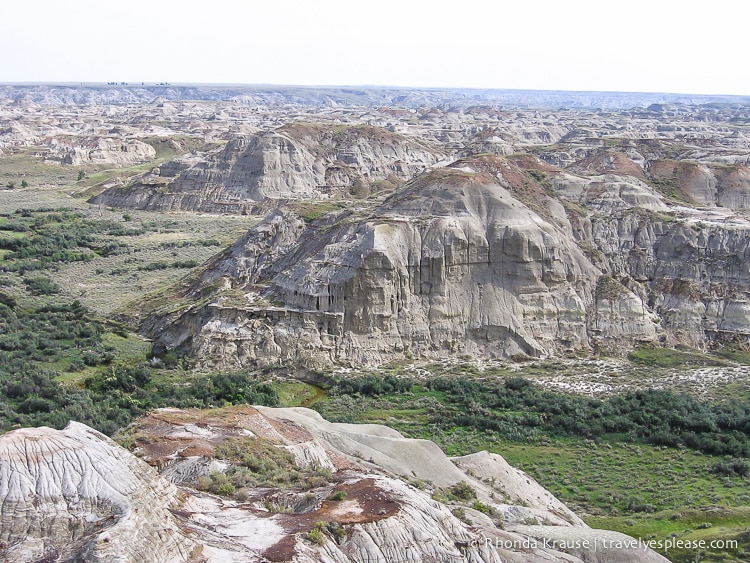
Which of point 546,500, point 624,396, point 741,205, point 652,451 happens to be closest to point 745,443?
point 652,451

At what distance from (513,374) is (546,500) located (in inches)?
614

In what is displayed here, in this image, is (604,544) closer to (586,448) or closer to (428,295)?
(586,448)

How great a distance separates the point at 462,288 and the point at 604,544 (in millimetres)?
26644

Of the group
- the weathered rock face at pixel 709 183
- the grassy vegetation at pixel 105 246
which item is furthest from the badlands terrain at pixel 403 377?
the grassy vegetation at pixel 105 246

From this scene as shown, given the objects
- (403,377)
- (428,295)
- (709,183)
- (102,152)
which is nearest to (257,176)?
(709,183)

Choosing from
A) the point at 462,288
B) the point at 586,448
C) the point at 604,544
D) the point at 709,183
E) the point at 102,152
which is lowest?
the point at 586,448

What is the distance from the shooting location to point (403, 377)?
4334 cm

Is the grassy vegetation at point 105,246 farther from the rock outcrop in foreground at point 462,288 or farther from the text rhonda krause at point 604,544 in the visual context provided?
the text rhonda krause at point 604,544

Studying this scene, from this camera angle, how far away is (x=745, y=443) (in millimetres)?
34438

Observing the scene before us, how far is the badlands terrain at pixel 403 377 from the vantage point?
1777 cm

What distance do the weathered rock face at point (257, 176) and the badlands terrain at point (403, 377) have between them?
24926 millimetres

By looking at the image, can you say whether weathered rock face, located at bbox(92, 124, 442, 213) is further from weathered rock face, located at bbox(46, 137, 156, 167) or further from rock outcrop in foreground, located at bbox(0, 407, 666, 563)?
rock outcrop in foreground, located at bbox(0, 407, 666, 563)

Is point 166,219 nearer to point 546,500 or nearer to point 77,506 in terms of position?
point 546,500

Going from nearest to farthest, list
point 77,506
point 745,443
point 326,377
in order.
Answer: point 77,506 → point 745,443 → point 326,377
